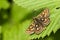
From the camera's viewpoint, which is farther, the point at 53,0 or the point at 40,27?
the point at 53,0

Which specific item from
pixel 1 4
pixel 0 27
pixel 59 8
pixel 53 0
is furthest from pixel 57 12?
pixel 1 4

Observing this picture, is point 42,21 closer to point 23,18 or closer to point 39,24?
point 39,24

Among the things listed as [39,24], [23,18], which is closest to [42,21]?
[39,24]

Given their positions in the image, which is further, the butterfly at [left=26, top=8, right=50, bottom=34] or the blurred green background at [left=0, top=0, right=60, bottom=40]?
the blurred green background at [left=0, top=0, right=60, bottom=40]

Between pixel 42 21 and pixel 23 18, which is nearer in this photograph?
pixel 42 21

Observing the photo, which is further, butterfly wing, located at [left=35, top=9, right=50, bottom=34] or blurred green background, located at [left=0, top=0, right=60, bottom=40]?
blurred green background, located at [left=0, top=0, right=60, bottom=40]

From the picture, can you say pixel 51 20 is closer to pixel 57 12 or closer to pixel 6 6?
pixel 57 12

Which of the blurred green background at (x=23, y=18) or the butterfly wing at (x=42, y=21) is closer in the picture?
the butterfly wing at (x=42, y=21)

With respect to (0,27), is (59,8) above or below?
above
